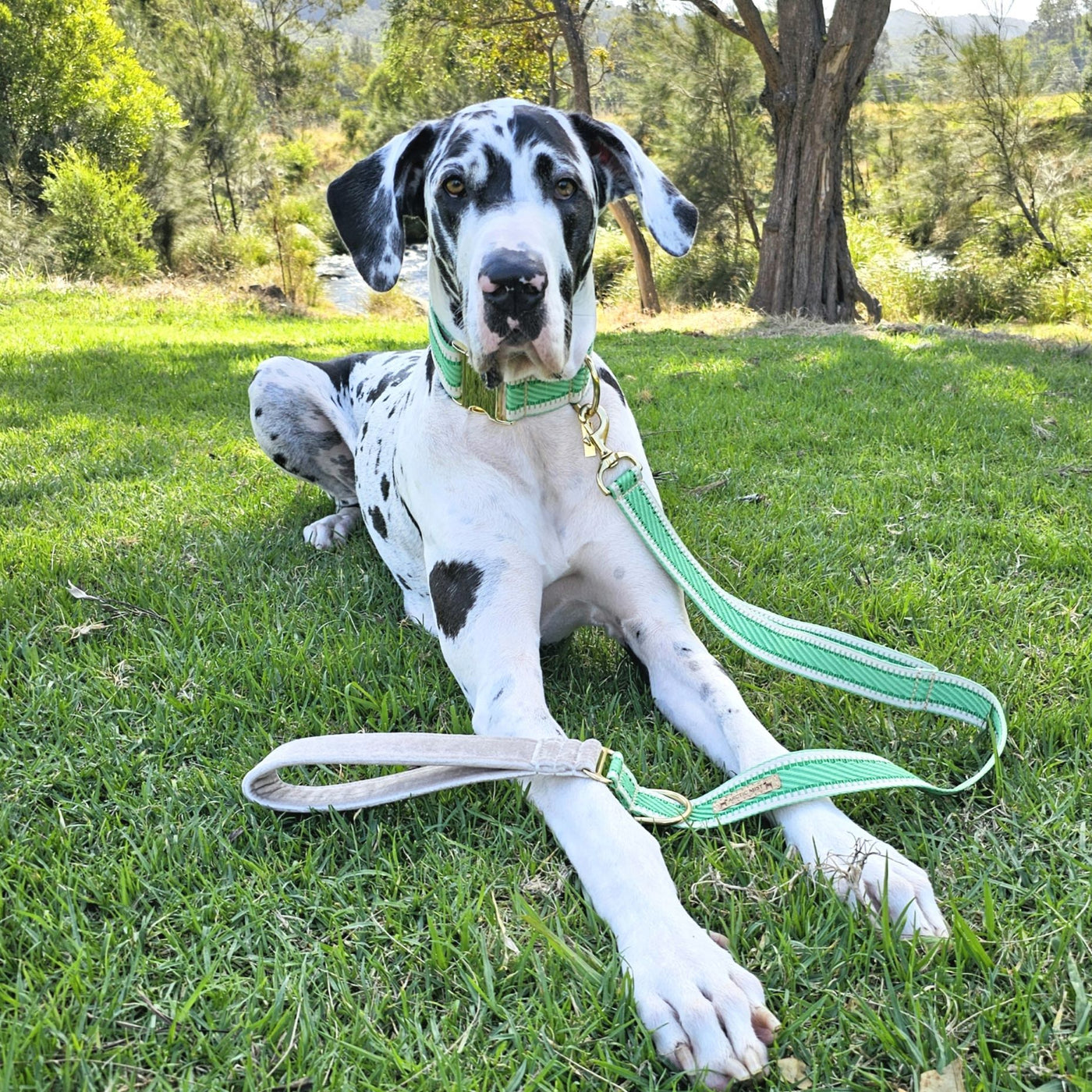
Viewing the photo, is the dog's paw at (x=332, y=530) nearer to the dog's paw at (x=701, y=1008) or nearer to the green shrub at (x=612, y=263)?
the dog's paw at (x=701, y=1008)

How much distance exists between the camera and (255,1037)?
1354mm

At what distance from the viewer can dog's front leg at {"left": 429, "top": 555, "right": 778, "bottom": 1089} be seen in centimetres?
130

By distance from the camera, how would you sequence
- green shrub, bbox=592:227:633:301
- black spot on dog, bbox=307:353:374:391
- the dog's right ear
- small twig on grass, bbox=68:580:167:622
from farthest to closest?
green shrub, bbox=592:227:633:301 < black spot on dog, bbox=307:353:374:391 < small twig on grass, bbox=68:580:167:622 < the dog's right ear

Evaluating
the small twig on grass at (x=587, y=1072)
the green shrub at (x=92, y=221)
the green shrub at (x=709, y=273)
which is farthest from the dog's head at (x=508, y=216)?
the green shrub at (x=709, y=273)

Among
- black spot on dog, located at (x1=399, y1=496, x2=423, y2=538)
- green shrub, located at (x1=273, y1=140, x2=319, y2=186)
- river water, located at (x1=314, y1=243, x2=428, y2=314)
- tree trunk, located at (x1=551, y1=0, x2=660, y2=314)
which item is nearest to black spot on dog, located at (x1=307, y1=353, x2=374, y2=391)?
black spot on dog, located at (x1=399, y1=496, x2=423, y2=538)

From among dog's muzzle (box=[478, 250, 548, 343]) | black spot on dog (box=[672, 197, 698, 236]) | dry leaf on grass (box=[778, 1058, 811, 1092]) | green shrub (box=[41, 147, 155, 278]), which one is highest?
green shrub (box=[41, 147, 155, 278])

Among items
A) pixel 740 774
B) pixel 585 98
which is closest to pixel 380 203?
pixel 740 774

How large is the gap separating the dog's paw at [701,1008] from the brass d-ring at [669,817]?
0.33 meters

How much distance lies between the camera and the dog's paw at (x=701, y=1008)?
4.16 feet

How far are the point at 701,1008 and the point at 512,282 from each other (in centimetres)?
164

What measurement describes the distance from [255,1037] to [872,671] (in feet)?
5.36

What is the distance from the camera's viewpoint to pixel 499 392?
2.40m

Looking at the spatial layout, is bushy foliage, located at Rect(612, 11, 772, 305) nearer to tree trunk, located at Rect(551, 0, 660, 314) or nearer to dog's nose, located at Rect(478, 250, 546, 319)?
tree trunk, located at Rect(551, 0, 660, 314)

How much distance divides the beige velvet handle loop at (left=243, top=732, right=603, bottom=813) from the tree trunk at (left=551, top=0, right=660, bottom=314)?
14.1m
